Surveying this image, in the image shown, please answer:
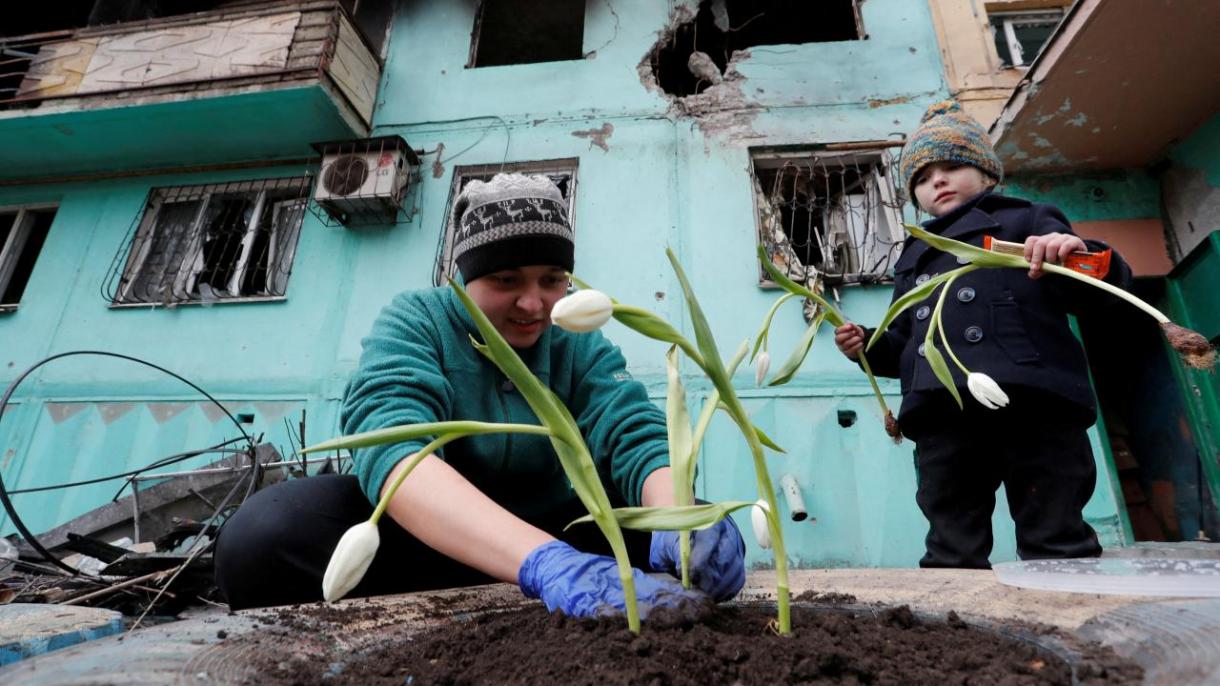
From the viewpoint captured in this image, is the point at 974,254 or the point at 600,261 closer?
the point at 974,254

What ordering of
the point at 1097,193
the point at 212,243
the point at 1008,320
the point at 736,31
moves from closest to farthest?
the point at 1008,320
the point at 1097,193
the point at 212,243
the point at 736,31

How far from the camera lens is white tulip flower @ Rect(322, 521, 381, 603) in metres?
0.61

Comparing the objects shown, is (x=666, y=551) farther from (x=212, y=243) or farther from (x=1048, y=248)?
(x=212, y=243)

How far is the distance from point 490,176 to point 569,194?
63 centimetres

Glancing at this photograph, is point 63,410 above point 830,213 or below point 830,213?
below

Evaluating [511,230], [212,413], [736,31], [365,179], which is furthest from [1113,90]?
[212,413]

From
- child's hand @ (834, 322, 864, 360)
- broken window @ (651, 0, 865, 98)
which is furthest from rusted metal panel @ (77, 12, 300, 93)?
child's hand @ (834, 322, 864, 360)

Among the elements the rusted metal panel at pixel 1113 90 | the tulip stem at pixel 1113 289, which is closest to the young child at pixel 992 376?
the tulip stem at pixel 1113 289

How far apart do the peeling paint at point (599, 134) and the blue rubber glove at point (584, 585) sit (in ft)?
12.9

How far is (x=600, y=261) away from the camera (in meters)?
3.96

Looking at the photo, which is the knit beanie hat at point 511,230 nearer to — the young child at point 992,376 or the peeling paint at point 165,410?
the young child at point 992,376

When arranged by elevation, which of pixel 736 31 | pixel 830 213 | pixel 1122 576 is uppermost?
pixel 736 31

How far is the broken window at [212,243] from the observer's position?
14.7 ft

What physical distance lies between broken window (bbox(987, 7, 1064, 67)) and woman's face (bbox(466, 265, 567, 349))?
15.4 ft
